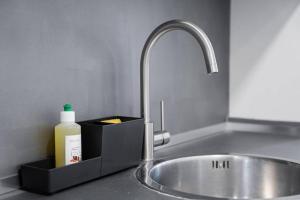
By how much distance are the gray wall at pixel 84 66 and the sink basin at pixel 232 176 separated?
229 millimetres

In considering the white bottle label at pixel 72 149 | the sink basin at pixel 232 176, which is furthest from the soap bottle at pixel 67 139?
the sink basin at pixel 232 176

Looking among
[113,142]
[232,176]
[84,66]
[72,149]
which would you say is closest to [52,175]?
[72,149]

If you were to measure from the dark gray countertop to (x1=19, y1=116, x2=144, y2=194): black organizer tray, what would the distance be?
2 cm

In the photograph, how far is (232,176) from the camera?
1.38 metres

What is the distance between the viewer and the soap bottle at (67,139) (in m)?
0.97

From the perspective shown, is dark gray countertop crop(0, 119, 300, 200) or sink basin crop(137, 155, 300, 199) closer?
dark gray countertop crop(0, 119, 300, 200)

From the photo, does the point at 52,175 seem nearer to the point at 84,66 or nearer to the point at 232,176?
the point at 84,66

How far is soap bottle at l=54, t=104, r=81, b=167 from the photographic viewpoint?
968mm

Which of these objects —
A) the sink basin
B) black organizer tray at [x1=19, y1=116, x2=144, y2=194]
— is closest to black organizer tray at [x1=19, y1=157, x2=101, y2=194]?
black organizer tray at [x1=19, y1=116, x2=144, y2=194]

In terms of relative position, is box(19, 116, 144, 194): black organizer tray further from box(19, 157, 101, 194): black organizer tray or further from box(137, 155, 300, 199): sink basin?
box(137, 155, 300, 199): sink basin

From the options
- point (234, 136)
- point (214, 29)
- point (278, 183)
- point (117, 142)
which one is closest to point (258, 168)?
point (278, 183)

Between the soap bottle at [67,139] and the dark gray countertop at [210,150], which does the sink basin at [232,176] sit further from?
the soap bottle at [67,139]

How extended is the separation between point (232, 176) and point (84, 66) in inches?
24.3

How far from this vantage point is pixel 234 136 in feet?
5.81
